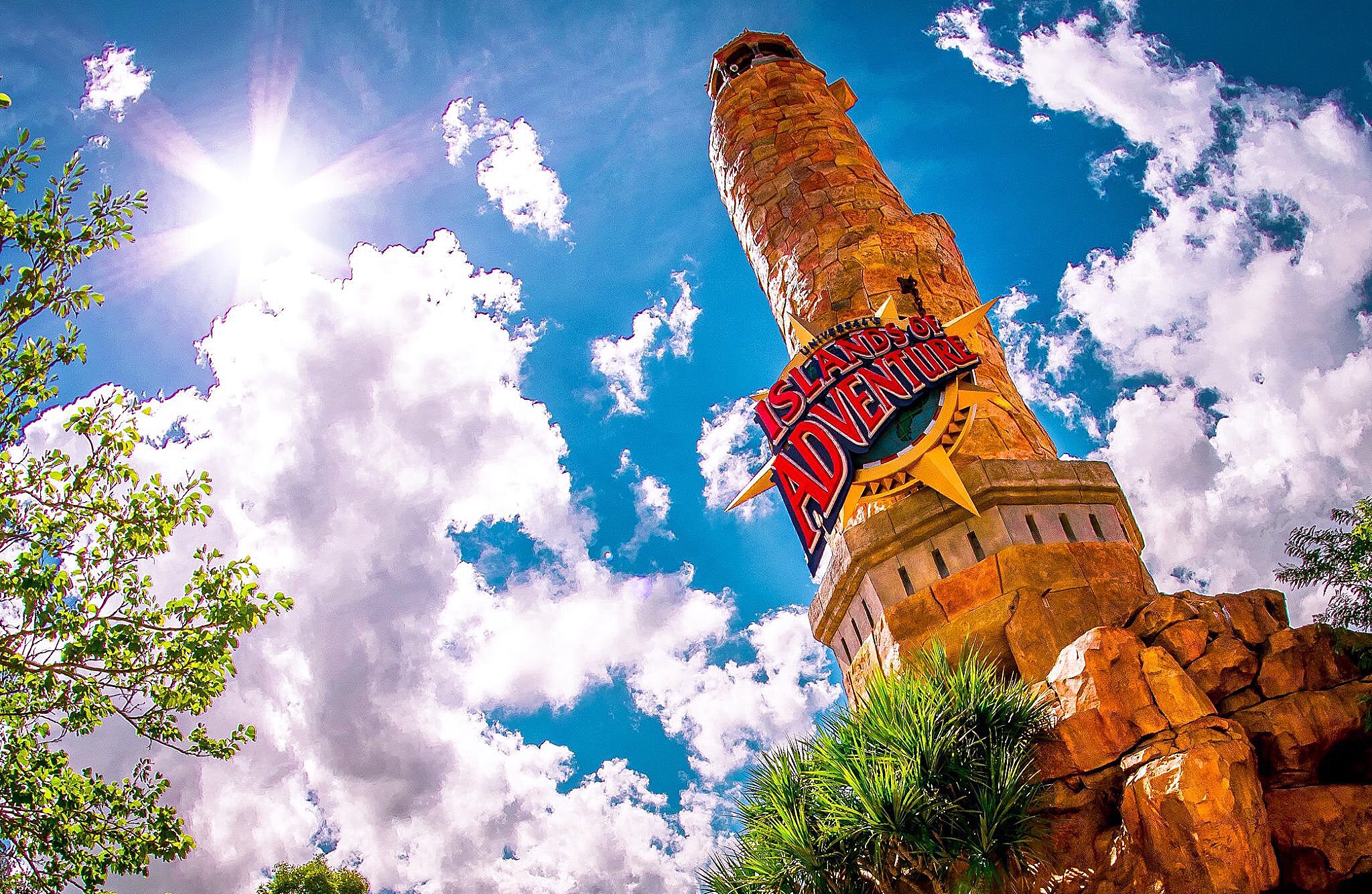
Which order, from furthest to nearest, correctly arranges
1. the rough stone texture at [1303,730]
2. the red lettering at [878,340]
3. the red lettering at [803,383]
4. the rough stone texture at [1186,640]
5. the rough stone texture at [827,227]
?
the rough stone texture at [827,227] < the red lettering at [803,383] < the red lettering at [878,340] < the rough stone texture at [1186,640] < the rough stone texture at [1303,730]

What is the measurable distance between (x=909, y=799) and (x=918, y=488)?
248 inches

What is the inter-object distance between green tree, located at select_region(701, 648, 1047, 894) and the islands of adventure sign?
13.4 ft

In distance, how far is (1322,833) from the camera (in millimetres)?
8617

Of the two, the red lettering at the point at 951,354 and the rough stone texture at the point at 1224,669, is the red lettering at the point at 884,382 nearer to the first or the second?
the red lettering at the point at 951,354

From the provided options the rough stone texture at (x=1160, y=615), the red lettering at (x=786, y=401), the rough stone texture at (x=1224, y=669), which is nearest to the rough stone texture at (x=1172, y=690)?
the rough stone texture at (x=1224, y=669)

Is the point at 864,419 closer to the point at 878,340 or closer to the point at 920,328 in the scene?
the point at 878,340

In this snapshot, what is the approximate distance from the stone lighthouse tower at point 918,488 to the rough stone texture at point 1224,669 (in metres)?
1.66

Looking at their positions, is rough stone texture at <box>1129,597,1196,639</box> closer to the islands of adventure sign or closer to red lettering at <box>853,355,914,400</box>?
the islands of adventure sign

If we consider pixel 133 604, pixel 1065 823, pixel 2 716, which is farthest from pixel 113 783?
pixel 1065 823

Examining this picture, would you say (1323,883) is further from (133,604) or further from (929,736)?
(133,604)

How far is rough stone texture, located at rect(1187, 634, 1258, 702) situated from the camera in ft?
33.0

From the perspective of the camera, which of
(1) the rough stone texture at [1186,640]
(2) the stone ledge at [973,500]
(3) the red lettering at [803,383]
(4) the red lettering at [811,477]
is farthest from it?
(3) the red lettering at [803,383]

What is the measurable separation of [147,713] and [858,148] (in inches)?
802

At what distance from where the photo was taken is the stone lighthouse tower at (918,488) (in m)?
12.7
